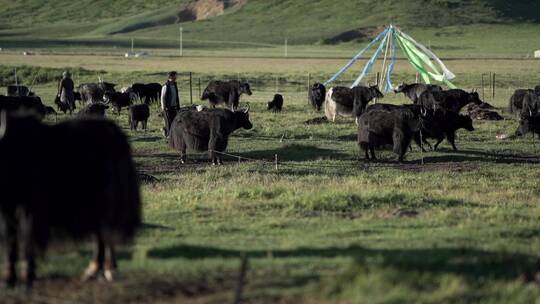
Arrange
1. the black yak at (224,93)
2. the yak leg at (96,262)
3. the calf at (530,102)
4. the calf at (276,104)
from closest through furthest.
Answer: the yak leg at (96,262) → the calf at (530,102) → the calf at (276,104) → the black yak at (224,93)

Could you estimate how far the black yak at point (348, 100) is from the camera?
87.4ft

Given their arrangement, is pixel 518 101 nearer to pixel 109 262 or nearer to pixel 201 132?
pixel 201 132

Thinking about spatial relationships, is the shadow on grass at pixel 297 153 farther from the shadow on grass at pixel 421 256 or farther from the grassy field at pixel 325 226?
the shadow on grass at pixel 421 256

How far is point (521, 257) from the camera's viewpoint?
30.0ft

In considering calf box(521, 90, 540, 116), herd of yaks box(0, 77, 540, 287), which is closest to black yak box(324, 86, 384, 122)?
calf box(521, 90, 540, 116)

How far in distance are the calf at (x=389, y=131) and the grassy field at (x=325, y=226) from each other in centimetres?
34

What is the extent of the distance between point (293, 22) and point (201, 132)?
289ft

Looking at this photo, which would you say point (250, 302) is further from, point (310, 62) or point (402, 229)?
point (310, 62)

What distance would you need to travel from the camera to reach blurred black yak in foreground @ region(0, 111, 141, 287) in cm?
739

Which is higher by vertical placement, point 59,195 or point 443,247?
point 59,195

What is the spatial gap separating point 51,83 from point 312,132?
21321 millimetres

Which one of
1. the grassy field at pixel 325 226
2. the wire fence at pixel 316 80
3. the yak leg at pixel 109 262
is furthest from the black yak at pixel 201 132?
the wire fence at pixel 316 80

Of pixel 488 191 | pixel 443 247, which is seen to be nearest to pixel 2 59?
pixel 488 191

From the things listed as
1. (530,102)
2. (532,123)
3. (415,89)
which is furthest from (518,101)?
(532,123)
